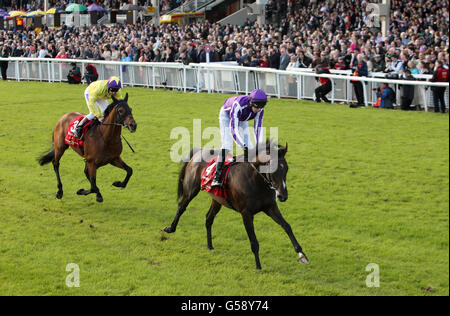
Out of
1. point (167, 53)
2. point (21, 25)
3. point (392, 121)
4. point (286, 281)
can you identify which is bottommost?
point (286, 281)

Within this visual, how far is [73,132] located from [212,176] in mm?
3243

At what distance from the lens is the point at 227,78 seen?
18078 millimetres

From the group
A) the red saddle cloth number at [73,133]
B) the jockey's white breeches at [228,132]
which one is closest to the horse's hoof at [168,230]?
the jockey's white breeches at [228,132]

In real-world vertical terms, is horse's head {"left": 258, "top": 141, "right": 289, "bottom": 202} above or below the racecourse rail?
below

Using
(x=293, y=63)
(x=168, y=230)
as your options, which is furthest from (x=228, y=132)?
(x=293, y=63)

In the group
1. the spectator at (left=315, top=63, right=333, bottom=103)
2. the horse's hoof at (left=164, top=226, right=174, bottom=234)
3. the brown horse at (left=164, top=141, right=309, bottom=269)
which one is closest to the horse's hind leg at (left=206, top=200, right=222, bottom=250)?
the brown horse at (left=164, top=141, right=309, bottom=269)

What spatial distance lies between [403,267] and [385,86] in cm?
863

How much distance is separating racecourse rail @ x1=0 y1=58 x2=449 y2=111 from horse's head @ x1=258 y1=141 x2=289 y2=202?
6.96m

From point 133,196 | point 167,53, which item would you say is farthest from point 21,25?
point 133,196

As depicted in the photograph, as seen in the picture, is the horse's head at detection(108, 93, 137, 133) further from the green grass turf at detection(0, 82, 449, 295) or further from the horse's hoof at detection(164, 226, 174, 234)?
the horse's hoof at detection(164, 226, 174, 234)

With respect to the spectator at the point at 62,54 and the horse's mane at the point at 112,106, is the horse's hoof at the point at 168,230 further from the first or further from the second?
the spectator at the point at 62,54

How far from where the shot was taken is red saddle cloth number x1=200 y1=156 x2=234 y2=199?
20.9 feet
